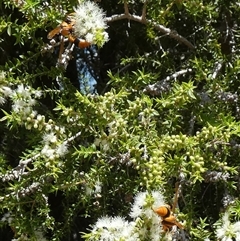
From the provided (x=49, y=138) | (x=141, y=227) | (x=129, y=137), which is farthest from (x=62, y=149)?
(x=141, y=227)

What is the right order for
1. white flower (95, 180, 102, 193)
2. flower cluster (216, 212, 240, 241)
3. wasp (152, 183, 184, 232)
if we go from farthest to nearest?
white flower (95, 180, 102, 193) < flower cluster (216, 212, 240, 241) < wasp (152, 183, 184, 232)

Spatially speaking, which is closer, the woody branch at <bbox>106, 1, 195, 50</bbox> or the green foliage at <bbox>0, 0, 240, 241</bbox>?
the green foliage at <bbox>0, 0, 240, 241</bbox>

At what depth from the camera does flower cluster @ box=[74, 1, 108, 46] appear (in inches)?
48.6

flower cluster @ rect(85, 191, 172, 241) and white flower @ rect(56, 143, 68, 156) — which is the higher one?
white flower @ rect(56, 143, 68, 156)

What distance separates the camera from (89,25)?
4.09 feet

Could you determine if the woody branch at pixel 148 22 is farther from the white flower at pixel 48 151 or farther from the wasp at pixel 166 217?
the wasp at pixel 166 217

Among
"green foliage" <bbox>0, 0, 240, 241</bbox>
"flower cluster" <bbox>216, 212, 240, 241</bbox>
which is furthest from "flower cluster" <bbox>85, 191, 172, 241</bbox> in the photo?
"flower cluster" <bbox>216, 212, 240, 241</bbox>

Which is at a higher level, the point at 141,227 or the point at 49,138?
the point at 49,138

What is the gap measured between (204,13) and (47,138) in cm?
61

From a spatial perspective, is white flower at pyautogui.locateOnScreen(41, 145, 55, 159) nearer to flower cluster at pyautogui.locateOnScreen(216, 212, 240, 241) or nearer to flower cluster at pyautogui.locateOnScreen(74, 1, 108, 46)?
flower cluster at pyautogui.locateOnScreen(74, 1, 108, 46)

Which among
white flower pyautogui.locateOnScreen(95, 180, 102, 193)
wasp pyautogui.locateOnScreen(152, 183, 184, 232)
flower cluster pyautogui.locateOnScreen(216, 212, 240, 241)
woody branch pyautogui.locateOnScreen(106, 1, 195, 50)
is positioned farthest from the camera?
woody branch pyautogui.locateOnScreen(106, 1, 195, 50)

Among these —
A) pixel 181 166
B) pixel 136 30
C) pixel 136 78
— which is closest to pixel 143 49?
pixel 136 30

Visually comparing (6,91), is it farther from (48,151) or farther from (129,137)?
(129,137)

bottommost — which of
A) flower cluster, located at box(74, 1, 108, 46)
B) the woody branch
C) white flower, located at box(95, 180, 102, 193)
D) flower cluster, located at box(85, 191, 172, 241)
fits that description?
flower cluster, located at box(85, 191, 172, 241)
